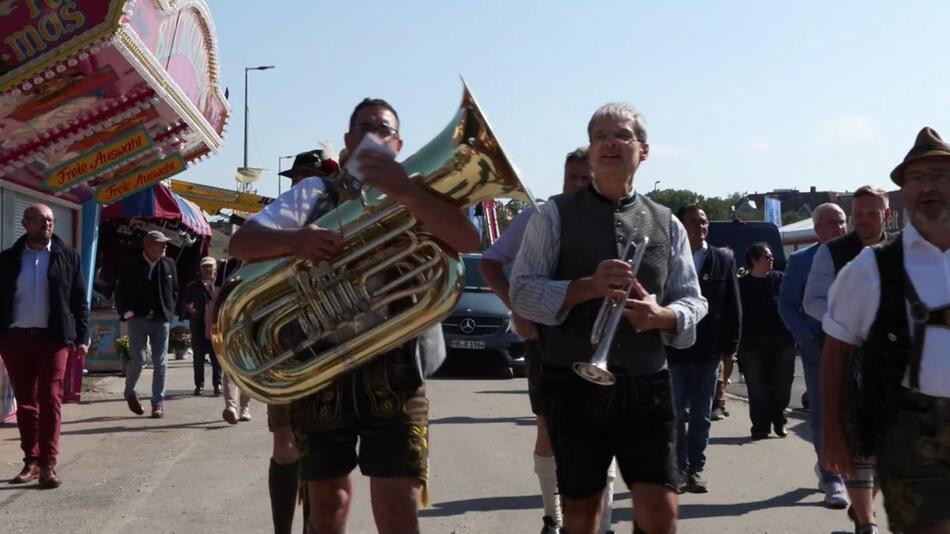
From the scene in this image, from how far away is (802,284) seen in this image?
7094 mm

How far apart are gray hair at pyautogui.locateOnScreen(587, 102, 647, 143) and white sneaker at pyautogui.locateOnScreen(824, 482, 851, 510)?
3.93 m

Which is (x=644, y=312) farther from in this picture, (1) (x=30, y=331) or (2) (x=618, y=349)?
(1) (x=30, y=331)

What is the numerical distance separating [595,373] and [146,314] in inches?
353

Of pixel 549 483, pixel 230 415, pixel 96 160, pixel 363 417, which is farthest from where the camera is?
pixel 96 160

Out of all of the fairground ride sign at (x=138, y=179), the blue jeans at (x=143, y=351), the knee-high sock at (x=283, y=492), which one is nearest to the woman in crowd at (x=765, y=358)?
the blue jeans at (x=143, y=351)

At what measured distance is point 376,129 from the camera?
13.6 feet

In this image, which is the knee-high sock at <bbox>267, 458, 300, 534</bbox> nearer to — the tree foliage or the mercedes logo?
the mercedes logo

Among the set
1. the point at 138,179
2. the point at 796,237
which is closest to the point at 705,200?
the point at 796,237

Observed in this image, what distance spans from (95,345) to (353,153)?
517 inches

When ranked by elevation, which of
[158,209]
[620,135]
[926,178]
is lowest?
[926,178]

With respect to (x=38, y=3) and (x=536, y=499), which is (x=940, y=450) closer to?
(x=536, y=499)

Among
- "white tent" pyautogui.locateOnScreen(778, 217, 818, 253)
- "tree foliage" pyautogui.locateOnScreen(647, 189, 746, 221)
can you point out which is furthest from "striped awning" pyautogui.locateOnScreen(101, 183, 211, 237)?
"tree foliage" pyautogui.locateOnScreen(647, 189, 746, 221)

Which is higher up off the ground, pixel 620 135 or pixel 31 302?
pixel 620 135

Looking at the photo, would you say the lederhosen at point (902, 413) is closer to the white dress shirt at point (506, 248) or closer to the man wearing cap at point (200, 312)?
the white dress shirt at point (506, 248)
